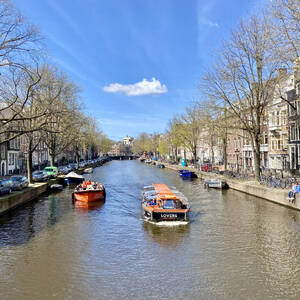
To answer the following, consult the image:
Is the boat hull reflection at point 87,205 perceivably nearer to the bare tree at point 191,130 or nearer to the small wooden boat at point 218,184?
the small wooden boat at point 218,184

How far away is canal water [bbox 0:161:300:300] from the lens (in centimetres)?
1281

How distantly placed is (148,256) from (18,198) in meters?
18.8

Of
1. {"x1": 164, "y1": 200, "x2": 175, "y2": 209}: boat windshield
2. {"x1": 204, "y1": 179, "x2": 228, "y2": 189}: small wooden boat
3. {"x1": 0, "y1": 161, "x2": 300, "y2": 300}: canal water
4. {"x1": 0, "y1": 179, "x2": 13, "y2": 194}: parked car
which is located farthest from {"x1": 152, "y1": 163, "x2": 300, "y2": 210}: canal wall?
{"x1": 0, "y1": 179, "x2": 13, "y2": 194}: parked car

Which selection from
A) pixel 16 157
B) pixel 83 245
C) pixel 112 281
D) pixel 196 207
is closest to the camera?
pixel 112 281

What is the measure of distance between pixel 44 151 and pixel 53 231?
76.1 meters

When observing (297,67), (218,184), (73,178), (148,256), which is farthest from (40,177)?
(297,67)

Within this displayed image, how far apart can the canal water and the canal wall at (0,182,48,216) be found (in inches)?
42.6

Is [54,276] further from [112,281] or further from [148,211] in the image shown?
[148,211]

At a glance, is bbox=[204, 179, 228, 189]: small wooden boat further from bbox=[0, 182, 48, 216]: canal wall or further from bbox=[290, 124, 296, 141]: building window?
bbox=[0, 182, 48, 216]: canal wall

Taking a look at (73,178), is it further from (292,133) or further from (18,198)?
(292,133)

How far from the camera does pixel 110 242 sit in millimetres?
19203

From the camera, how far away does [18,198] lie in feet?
101

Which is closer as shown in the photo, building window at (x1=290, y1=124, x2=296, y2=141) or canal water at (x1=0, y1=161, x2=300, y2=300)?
canal water at (x1=0, y1=161, x2=300, y2=300)

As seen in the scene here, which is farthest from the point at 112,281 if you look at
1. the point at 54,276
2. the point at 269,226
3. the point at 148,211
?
the point at 269,226
